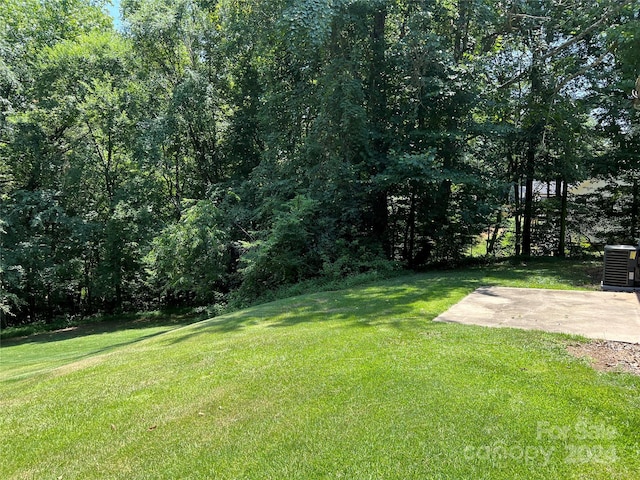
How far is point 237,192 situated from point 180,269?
313cm

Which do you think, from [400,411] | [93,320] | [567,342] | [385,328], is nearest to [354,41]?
[385,328]

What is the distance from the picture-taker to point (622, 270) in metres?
6.68

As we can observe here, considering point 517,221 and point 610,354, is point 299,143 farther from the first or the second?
point 610,354

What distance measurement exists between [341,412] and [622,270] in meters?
6.18

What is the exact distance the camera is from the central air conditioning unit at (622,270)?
6.57 m

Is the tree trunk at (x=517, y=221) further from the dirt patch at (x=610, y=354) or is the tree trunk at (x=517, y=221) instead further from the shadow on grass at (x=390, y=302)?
the dirt patch at (x=610, y=354)

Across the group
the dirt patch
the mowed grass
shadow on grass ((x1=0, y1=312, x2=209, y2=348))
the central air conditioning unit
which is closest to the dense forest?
shadow on grass ((x1=0, y1=312, x2=209, y2=348))

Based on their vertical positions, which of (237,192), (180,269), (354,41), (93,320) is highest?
(354,41)

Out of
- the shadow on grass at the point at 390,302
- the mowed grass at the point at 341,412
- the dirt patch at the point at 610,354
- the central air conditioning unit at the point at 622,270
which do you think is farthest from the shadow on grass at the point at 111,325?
the dirt patch at the point at 610,354

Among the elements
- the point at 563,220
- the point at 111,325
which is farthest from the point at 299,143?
the point at 111,325

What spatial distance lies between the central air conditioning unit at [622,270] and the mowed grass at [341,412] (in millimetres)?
3631

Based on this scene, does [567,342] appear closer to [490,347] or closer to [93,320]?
[490,347]

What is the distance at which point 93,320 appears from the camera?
15.7 m

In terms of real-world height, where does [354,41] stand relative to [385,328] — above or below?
above
